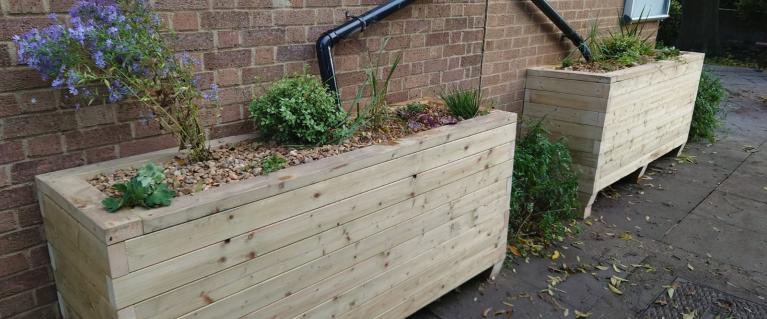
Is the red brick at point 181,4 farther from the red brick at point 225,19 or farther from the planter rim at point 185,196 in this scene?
the planter rim at point 185,196

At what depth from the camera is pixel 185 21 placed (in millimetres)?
2459

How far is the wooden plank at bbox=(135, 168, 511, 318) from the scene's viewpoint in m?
1.89

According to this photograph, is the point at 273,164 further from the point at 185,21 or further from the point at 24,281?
the point at 24,281

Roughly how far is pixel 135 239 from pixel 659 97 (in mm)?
4516

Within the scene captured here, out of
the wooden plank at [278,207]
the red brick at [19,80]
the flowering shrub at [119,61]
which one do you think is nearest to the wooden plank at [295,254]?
the wooden plank at [278,207]

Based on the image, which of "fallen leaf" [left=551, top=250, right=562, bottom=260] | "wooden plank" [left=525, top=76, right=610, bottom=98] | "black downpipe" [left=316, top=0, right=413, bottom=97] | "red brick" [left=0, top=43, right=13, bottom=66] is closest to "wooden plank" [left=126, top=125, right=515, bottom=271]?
"black downpipe" [left=316, top=0, right=413, bottom=97]

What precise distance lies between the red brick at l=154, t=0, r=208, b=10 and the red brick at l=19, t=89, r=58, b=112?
0.54 metres

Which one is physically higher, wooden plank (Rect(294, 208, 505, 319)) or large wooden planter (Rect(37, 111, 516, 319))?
large wooden planter (Rect(37, 111, 516, 319))

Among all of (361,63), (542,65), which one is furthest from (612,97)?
(361,63)

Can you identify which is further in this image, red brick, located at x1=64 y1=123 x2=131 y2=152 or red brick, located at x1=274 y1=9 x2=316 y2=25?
red brick, located at x1=274 y1=9 x2=316 y2=25

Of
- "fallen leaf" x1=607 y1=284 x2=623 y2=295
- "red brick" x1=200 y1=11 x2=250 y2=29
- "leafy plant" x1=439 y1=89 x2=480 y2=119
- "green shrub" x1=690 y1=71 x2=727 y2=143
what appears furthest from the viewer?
"green shrub" x1=690 y1=71 x2=727 y2=143

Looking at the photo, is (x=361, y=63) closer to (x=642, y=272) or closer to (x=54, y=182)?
(x=54, y=182)

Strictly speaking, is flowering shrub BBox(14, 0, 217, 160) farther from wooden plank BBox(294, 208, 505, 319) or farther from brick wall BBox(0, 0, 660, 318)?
wooden plank BBox(294, 208, 505, 319)

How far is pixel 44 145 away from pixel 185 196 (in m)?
0.67
